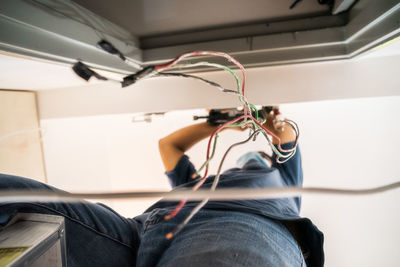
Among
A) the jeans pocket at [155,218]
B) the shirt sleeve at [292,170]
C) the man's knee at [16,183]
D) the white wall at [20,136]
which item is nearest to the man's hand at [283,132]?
the shirt sleeve at [292,170]

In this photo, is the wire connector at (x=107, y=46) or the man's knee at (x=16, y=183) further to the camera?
the wire connector at (x=107, y=46)

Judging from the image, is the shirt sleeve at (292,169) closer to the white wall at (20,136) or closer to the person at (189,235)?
the person at (189,235)

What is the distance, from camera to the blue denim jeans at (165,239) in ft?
1.30

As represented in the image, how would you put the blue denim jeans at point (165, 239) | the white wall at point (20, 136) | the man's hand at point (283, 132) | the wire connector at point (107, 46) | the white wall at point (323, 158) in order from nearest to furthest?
1. the blue denim jeans at point (165, 239)
2. the wire connector at point (107, 46)
3. the white wall at point (20, 136)
4. the man's hand at point (283, 132)
5. the white wall at point (323, 158)

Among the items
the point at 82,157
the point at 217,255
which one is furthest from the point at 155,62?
the point at 82,157

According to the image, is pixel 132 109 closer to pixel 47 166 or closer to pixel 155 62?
pixel 155 62

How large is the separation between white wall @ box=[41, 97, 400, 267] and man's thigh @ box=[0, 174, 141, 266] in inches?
27.1

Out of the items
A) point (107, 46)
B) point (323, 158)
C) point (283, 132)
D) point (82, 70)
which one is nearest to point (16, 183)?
point (82, 70)

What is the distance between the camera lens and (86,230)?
0.54 m

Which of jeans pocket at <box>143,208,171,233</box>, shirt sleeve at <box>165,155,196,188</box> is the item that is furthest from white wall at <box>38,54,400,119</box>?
jeans pocket at <box>143,208,171,233</box>

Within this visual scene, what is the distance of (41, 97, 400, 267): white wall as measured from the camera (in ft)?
3.77

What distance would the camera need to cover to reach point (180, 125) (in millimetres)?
1360

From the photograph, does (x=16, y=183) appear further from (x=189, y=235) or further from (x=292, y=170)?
(x=292, y=170)

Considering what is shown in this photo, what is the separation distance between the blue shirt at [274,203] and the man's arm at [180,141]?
6 centimetres
